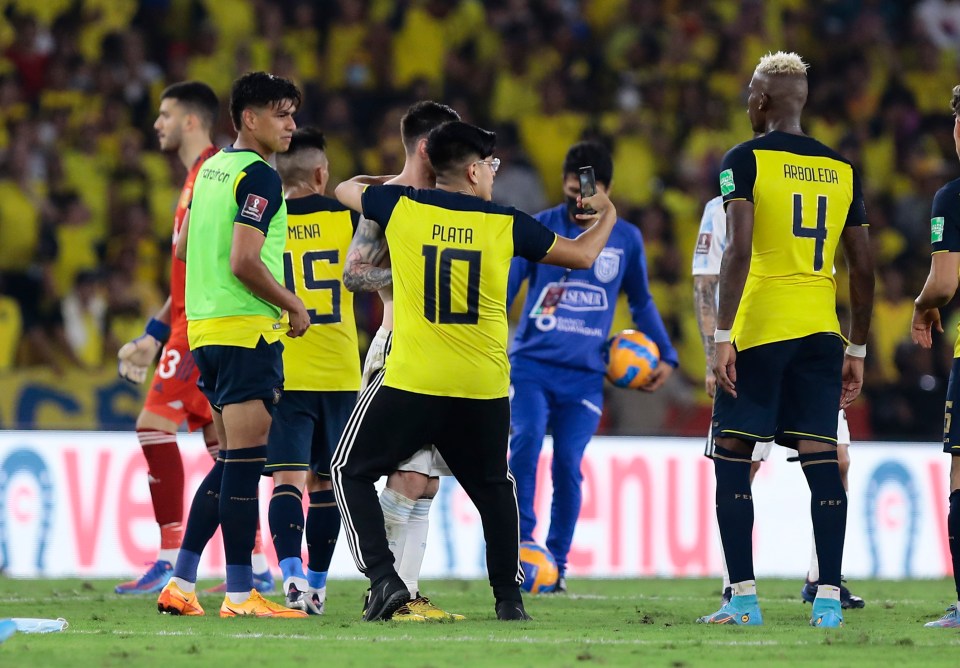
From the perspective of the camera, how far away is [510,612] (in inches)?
261

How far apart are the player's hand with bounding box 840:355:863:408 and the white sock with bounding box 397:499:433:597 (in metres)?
2.02

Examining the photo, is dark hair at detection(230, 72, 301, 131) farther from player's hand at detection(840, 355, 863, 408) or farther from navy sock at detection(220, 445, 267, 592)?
player's hand at detection(840, 355, 863, 408)

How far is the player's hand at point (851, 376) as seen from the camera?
22.8 ft

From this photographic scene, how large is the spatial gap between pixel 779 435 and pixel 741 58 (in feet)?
39.8

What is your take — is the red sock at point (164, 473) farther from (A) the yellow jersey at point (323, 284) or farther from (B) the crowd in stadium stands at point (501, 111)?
(B) the crowd in stadium stands at point (501, 111)

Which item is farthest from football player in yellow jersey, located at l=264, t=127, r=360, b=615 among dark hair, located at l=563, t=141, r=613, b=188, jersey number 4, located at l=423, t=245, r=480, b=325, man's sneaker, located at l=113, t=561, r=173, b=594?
dark hair, located at l=563, t=141, r=613, b=188

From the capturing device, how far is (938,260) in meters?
6.86

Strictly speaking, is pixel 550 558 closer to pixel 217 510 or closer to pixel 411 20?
pixel 217 510

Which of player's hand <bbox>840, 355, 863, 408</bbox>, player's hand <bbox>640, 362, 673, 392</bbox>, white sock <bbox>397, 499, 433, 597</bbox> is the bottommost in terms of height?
white sock <bbox>397, 499, 433, 597</bbox>

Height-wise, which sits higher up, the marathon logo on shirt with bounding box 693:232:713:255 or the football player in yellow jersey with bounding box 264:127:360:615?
the marathon logo on shirt with bounding box 693:232:713:255

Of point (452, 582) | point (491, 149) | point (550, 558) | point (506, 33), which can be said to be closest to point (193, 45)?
point (506, 33)

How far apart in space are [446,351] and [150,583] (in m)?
3.08

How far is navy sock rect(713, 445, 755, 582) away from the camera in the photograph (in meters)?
6.53

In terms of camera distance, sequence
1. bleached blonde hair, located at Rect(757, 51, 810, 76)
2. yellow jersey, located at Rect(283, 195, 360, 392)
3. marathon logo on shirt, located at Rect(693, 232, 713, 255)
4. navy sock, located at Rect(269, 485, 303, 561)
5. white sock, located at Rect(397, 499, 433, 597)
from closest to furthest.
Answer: bleached blonde hair, located at Rect(757, 51, 810, 76), white sock, located at Rect(397, 499, 433, 597), navy sock, located at Rect(269, 485, 303, 561), yellow jersey, located at Rect(283, 195, 360, 392), marathon logo on shirt, located at Rect(693, 232, 713, 255)
